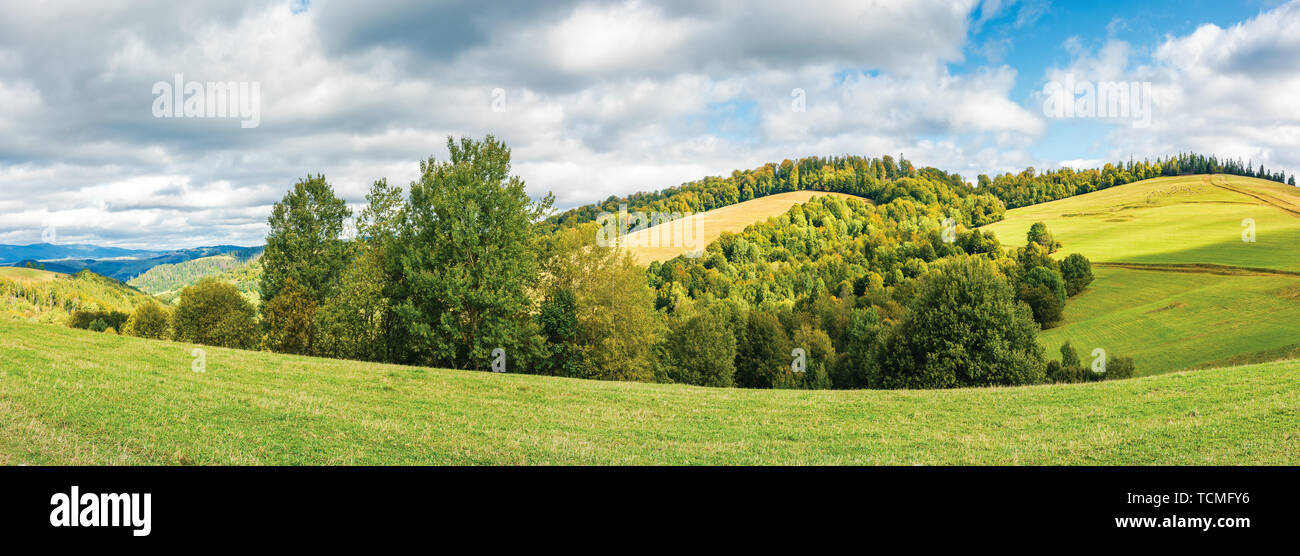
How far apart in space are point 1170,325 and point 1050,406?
6983cm

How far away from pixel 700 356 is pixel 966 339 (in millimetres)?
27568

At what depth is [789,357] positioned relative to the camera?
8125cm

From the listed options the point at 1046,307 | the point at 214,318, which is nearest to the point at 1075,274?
the point at 1046,307

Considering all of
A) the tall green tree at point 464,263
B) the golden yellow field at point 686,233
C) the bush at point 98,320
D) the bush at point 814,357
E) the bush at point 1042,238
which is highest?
the golden yellow field at point 686,233

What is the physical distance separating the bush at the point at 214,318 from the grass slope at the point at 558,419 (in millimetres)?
29806

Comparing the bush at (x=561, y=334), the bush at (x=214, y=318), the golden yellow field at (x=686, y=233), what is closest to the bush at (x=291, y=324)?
the bush at (x=214, y=318)

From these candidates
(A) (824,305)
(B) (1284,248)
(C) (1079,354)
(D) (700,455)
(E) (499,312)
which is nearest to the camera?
(D) (700,455)

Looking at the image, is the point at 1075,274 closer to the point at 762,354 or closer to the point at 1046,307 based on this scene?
the point at 1046,307

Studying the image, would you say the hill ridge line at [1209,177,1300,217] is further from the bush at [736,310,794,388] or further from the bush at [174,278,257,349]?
the bush at [174,278,257,349]

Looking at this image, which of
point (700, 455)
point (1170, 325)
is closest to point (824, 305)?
point (1170, 325)

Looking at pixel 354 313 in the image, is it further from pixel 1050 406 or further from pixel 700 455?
pixel 1050 406

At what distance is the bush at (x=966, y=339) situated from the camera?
46438 mm

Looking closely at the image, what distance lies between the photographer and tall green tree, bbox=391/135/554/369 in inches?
1503

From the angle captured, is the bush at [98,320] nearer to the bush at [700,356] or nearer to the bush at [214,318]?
the bush at [214,318]
